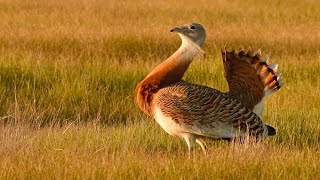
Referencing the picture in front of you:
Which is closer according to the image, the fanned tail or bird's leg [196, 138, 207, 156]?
bird's leg [196, 138, 207, 156]

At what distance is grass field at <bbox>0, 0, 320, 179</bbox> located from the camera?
16.5 feet

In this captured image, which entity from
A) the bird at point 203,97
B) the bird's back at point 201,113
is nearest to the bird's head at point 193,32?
the bird at point 203,97

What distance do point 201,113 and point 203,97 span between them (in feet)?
0.47

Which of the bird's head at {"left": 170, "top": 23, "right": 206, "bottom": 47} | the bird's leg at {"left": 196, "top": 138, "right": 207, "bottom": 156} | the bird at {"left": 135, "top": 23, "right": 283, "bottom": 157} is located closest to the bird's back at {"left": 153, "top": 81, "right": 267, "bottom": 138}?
the bird at {"left": 135, "top": 23, "right": 283, "bottom": 157}

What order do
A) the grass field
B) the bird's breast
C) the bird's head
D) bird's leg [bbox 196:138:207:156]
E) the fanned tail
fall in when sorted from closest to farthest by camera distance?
the grass field → the bird's breast → bird's leg [bbox 196:138:207:156] → the bird's head → the fanned tail

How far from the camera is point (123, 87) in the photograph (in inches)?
340

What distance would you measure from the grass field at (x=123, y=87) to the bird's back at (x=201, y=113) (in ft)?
0.64

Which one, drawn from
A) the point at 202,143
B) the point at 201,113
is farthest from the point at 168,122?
the point at 202,143

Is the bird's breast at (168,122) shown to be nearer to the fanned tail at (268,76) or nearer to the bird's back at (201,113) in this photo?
the bird's back at (201,113)

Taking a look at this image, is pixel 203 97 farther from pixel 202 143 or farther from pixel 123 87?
pixel 123 87

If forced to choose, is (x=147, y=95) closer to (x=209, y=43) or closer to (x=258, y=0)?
(x=209, y=43)

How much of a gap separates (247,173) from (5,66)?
177 inches

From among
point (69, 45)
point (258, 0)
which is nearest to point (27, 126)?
point (69, 45)

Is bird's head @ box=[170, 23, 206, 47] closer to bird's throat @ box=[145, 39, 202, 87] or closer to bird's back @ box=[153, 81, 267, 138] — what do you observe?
bird's throat @ box=[145, 39, 202, 87]
